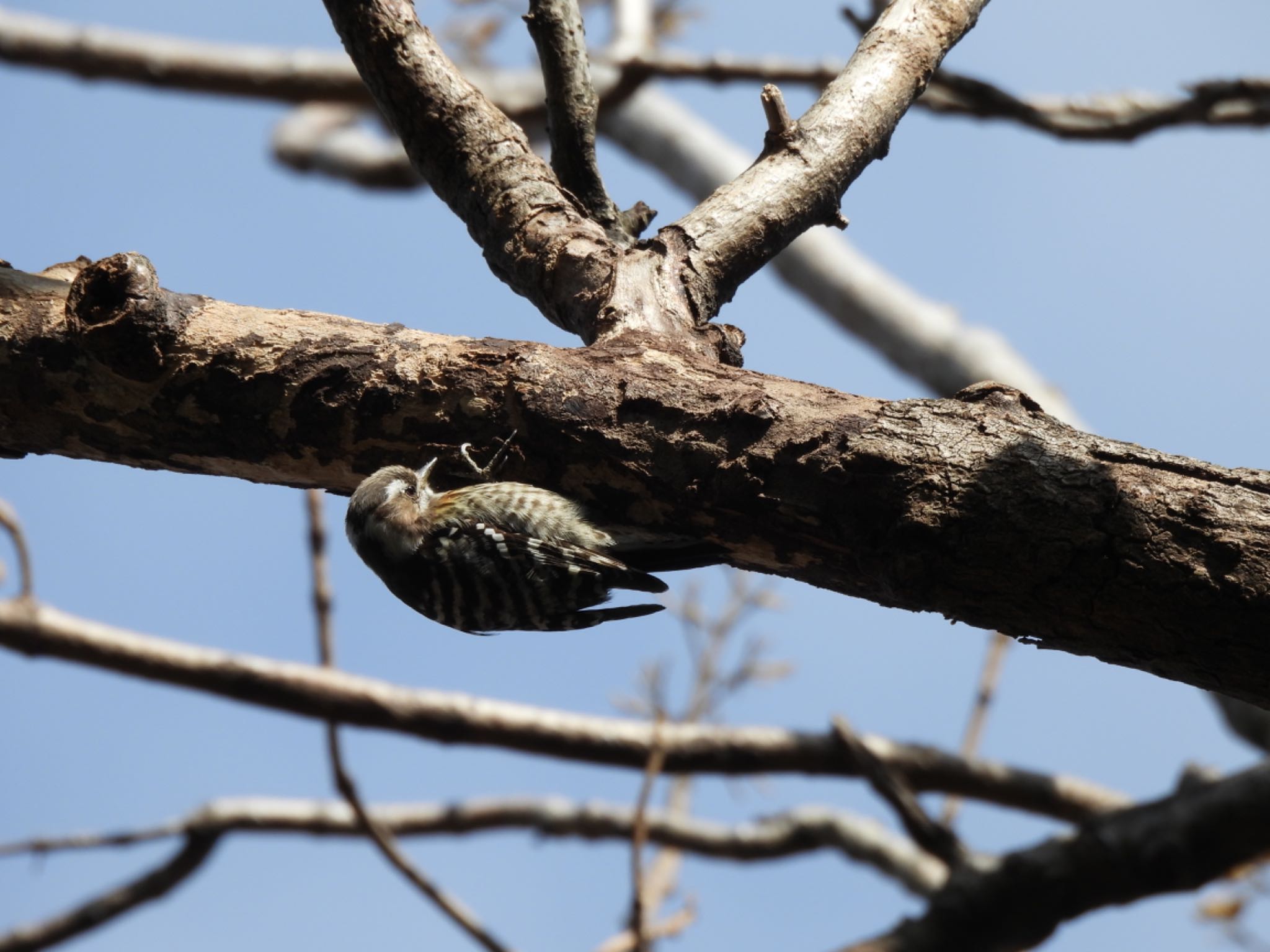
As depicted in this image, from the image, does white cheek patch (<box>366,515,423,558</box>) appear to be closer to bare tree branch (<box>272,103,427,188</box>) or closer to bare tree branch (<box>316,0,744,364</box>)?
bare tree branch (<box>316,0,744,364</box>)

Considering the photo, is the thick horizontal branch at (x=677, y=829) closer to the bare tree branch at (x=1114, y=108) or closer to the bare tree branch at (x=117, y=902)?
the bare tree branch at (x=117, y=902)

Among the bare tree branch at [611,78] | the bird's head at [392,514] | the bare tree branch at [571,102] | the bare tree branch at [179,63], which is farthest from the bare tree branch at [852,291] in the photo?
the bird's head at [392,514]

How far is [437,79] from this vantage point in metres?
3.28

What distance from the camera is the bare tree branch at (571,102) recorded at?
132 inches

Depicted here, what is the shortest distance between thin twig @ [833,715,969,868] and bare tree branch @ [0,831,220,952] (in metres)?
3.05

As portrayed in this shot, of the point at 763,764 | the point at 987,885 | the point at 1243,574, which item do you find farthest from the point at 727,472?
the point at 763,764

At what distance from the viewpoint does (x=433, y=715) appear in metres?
4.93

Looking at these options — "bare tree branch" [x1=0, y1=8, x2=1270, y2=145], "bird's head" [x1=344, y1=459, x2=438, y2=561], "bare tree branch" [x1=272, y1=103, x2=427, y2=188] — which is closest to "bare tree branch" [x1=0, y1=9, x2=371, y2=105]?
"bare tree branch" [x1=0, y1=8, x2=1270, y2=145]

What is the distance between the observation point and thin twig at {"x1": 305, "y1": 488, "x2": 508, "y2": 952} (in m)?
→ 4.48

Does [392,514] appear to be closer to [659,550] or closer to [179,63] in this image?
[659,550]

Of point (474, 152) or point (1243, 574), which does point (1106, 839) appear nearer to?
point (1243, 574)

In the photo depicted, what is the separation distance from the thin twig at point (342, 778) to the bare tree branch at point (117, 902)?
0.93 meters

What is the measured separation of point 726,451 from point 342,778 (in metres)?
3.23

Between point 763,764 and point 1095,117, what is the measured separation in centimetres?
319
